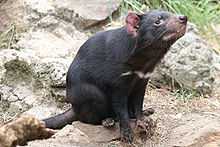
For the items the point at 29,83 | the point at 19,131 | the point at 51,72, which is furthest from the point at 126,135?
the point at 19,131

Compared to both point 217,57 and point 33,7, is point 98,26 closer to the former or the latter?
point 33,7

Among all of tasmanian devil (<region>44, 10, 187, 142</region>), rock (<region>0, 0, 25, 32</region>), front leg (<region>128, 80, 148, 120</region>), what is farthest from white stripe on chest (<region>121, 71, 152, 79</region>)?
rock (<region>0, 0, 25, 32</region>)

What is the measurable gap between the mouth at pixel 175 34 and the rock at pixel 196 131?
2.09 feet

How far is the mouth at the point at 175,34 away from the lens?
390cm

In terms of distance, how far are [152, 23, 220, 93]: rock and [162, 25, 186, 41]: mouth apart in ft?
4.37

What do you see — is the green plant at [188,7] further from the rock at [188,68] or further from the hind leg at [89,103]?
the hind leg at [89,103]

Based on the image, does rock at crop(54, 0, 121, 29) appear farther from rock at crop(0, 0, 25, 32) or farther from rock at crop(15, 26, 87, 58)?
rock at crop(0, 0, 25, 32)

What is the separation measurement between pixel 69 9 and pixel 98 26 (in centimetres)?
32

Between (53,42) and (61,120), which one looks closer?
(61,120)

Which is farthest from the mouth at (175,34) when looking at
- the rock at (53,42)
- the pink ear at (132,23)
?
the rock at (53,42)

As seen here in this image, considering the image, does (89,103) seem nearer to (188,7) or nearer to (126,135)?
(126,135)

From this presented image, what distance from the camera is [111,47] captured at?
4211 millimetres

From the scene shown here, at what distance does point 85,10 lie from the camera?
19.3ft

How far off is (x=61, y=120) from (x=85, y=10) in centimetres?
174
